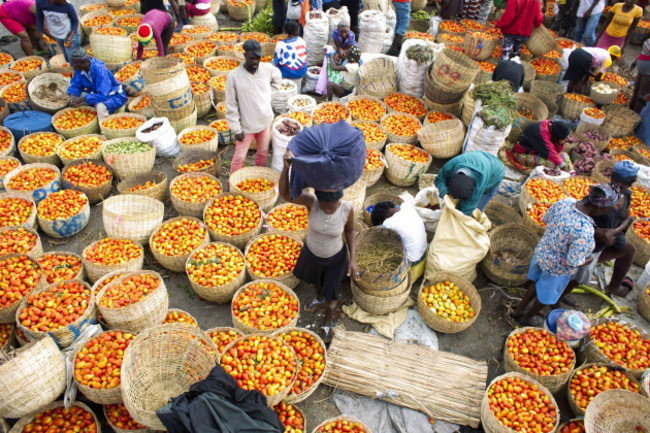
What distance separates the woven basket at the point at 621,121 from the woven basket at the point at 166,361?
8.37 metres

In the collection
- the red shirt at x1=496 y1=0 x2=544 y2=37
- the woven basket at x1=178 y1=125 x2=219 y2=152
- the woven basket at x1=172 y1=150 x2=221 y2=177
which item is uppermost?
the red shirt at x1=496 y1=0 x2=544 y2=37

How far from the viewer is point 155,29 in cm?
763

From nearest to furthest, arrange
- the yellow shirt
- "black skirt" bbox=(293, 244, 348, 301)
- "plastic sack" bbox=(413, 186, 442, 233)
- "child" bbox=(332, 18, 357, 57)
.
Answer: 1. "black skirt" bbox=(293, 244, 348, 301)
2. "plastic sack" bbox=(413, 186, 442, 233)
3. "child" bbox=(332, 18, 357, 57)
4. the yellow shirt

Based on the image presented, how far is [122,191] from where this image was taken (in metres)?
5.54

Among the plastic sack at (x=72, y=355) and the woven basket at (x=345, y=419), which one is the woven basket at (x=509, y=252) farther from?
the plastic sack at (x=72, y=355)

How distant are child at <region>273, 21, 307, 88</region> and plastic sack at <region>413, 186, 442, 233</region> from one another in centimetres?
362

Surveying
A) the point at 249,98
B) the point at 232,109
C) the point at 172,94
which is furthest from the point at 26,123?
the point at 249,98

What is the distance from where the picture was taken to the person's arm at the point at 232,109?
5.14m

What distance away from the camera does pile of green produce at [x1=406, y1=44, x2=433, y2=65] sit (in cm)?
746

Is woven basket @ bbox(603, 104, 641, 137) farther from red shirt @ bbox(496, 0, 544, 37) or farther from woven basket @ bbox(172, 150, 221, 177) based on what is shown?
woven basket @ bbox(172, 150, 221, 177)

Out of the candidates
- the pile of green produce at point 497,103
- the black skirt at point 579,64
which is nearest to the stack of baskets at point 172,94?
the pile of green produce at point 497,103

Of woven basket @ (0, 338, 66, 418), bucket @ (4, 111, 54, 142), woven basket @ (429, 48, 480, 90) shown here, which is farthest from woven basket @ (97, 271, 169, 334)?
woven basket @ (429, 48, 480, 90)

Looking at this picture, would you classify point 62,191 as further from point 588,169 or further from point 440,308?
point 588,169

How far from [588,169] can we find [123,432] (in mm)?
7525
